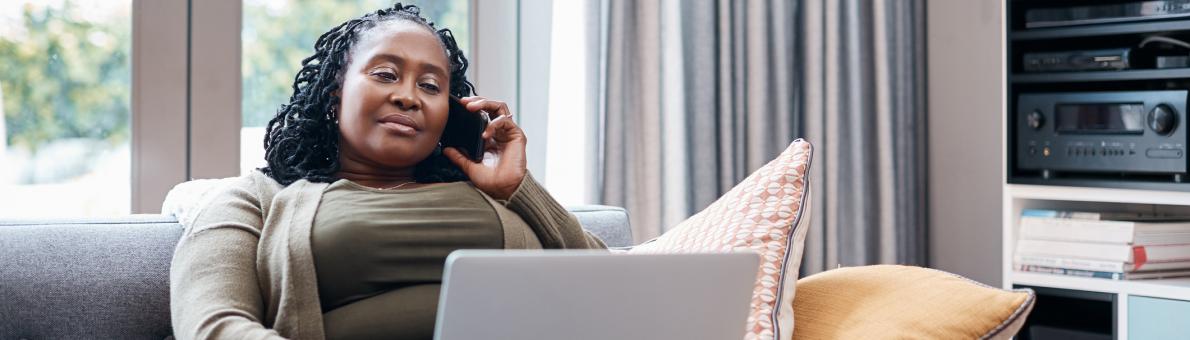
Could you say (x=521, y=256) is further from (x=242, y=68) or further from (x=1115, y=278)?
(x=1115, y=278)

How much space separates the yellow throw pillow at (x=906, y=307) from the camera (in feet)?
4.43

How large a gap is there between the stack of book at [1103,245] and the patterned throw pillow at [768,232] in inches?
53.5

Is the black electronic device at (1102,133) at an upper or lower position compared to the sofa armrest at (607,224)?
upper

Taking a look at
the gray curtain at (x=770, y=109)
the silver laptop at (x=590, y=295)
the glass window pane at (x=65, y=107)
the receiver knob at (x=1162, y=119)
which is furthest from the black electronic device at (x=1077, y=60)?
the glass window pane at (x=65, y=107)

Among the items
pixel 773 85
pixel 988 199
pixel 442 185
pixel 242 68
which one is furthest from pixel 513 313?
pixel 988 199

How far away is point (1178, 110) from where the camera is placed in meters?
2.53

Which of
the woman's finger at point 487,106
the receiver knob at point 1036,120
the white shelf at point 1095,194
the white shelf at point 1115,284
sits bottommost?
the white shelf at point 1115,284

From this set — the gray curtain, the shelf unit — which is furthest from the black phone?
the shelf unit

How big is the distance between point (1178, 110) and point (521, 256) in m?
2.08

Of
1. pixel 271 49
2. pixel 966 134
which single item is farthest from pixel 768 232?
pixel 966 134

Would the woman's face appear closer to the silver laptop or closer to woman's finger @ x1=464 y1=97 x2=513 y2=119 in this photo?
woman's finger @ x1=464 y1=97 x2=513 y2=119

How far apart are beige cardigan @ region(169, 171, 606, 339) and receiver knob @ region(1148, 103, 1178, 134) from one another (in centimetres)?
169

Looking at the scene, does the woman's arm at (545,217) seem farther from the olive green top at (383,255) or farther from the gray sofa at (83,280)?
the gray sofa at (83,280)

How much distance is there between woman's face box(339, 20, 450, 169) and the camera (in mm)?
1556
